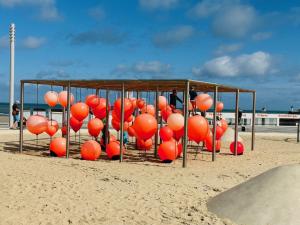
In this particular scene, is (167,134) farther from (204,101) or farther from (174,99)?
(174,99)

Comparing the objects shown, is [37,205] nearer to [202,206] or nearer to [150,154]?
[202,206]

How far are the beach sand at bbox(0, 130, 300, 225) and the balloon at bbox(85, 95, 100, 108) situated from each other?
275 cm

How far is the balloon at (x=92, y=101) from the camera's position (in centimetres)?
1571

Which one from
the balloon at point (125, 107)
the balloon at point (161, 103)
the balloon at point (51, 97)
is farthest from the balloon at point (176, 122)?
the balloon at point (51, 97)

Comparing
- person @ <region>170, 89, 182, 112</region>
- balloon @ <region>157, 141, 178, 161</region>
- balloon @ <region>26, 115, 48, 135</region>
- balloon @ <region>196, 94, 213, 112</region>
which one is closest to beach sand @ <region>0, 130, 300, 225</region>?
balloon @ <region>157, 141, 178, 161</region>

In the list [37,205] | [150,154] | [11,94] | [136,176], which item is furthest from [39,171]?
[11,94]

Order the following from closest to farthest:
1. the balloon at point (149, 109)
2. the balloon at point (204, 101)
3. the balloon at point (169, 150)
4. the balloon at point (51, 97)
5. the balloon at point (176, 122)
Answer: the balloon at point (176, 122) → the balloon at point (169, 150) → the balloon at point (204, 101) → the balloon at point (51, 97) → the balloon at point (149, 109)

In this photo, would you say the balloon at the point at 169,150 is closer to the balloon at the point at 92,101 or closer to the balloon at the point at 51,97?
the balloon at the point at 92,101

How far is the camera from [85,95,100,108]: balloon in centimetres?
1571

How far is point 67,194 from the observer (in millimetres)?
8438

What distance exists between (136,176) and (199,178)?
1.54 m

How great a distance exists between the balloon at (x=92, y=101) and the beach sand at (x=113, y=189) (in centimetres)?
275

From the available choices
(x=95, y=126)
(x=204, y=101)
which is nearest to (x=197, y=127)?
(x=204, y=101)

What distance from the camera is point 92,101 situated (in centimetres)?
1570
